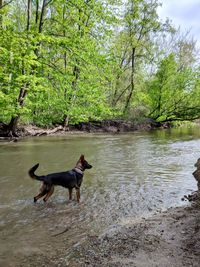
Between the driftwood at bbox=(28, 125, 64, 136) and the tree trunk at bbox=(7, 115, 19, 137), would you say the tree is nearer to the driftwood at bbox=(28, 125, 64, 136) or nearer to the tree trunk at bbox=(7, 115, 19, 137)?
the driftwood at bbox=(28, 125, 64, 136)

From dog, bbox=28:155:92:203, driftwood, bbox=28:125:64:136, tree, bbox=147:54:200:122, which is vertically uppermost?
tree, bbox=147:54:200:122

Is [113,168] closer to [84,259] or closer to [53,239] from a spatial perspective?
[53,239]

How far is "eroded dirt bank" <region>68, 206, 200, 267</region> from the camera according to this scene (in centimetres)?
351

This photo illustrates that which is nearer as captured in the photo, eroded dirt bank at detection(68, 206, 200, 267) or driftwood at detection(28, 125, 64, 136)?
eroded dirt bank at detection(68, 206, 200, 267)

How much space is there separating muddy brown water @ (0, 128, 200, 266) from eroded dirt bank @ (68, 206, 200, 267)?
328mm

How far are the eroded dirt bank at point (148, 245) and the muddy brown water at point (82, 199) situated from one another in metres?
0.33

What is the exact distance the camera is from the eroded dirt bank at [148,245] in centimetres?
351

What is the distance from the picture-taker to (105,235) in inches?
183

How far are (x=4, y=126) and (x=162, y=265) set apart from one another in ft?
62.1

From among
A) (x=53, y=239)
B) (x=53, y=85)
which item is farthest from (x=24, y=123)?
(x=53, y=239)

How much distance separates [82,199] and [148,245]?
9.99ft

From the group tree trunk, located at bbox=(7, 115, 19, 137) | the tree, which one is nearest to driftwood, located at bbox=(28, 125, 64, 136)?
tree trunk, located at bbox=(7, 115, 19, 137)

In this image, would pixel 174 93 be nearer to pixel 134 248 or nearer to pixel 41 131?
pixel 41 131

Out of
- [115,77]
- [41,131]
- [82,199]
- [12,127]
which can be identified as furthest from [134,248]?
[115,77]
